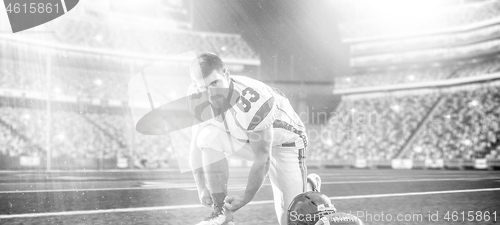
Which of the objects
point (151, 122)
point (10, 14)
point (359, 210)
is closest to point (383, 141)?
point (151, 122)

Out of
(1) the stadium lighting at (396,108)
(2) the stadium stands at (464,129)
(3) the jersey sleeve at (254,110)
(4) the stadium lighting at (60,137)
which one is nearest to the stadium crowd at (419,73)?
(2) the stadium stands at (464,129)

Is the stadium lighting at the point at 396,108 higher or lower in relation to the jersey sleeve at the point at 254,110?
lower

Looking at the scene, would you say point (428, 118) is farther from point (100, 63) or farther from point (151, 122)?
point (100, 63)

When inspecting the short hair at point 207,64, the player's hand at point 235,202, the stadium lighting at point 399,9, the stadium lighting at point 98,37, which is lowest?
the stadium lighting at point 98,37

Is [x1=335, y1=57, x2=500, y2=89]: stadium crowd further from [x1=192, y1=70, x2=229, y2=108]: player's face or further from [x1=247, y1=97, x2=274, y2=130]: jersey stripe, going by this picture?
[x1=192, y1=70, x2=229, y2=108]: player's face

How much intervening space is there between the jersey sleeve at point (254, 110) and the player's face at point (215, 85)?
11 centimetres

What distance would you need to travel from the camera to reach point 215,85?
2.78 m

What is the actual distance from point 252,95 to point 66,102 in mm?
28061

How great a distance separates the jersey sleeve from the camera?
9.28ft

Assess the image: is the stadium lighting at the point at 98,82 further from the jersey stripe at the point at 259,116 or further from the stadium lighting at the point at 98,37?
the jersey stripe at the point at 259,116

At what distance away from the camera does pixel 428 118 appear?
30750mm

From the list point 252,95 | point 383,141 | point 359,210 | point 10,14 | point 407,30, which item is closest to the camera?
point 252,95

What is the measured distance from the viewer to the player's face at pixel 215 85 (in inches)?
108

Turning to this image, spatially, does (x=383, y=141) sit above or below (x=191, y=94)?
below
